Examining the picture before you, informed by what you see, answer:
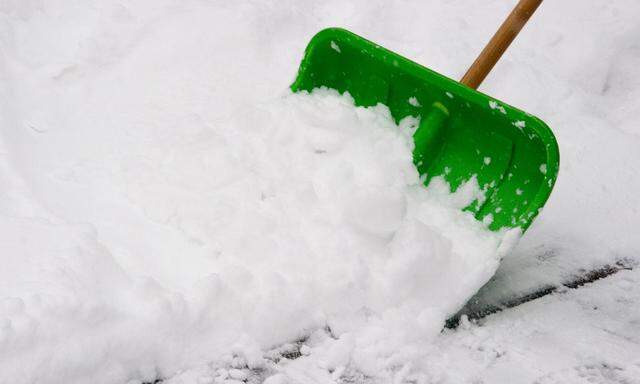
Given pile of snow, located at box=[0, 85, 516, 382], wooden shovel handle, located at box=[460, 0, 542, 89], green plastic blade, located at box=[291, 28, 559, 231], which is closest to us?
pile of snow, located at box=[0, 85, 516, 382]

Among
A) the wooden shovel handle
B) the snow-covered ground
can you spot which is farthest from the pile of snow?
the wooden shovel handle

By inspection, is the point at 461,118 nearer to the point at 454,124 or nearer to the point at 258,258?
the point at 454,124

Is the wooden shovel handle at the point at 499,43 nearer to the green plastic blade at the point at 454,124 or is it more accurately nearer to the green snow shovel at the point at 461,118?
the green snow shovel at the point at 461,118

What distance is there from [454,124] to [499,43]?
35 centimetres

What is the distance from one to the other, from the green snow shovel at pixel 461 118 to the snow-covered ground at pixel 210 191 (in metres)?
0.25

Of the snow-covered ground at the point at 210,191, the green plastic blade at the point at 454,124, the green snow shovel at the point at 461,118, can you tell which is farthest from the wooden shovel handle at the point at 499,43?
the snow-covered ground at the point at 210,191

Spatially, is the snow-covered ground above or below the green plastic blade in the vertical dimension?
below

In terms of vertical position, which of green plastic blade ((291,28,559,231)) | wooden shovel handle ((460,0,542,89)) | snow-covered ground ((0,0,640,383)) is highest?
wooden shovel handle ((460,0,542,89))

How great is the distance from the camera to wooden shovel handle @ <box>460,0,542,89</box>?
245cm

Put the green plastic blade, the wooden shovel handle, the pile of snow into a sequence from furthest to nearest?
1. the wooden shovel handle
2. the green plastic blade
3. the pile of snow

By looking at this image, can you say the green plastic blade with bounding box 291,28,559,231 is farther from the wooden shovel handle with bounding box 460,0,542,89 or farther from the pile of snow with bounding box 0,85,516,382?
the wooden shovel handle with bounding box 460,0,542,89

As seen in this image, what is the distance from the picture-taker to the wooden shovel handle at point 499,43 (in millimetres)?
2451

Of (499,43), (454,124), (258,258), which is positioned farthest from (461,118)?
(258,258)

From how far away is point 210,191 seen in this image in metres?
2.21
